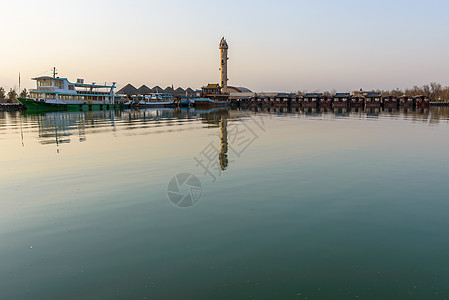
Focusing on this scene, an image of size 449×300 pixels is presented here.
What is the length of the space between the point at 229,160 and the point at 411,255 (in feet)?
36.1

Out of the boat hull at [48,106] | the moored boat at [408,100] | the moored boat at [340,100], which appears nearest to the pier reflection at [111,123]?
the boat hull at [48,106]

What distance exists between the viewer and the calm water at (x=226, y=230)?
17.7 feet

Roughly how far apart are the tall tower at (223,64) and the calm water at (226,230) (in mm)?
120501

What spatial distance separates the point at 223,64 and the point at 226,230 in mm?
133491

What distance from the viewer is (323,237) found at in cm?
723

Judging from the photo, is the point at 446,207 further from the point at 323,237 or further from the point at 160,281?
the point at 160,281

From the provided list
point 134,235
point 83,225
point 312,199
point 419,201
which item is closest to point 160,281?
point 134,235

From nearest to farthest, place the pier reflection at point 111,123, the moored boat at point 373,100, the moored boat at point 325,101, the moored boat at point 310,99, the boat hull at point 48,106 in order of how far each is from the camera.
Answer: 1. the pier reflection at point 111,123
2. the boat hull at point 48,106
3. the moored boat at point 373,100
4. the moored boat at point 325,101
5. the moored boat at point 310,99

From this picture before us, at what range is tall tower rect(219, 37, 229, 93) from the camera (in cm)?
13250

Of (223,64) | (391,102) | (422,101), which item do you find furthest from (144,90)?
(422,101)

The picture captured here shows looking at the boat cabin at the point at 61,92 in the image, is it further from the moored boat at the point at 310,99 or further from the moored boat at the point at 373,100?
the moored boat at the point at 373,100

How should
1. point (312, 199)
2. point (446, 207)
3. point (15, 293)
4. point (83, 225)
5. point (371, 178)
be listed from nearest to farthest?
point (15, 293) < point (83, 225) < point (446, 207) < point (312, 199) < point (371, 178)

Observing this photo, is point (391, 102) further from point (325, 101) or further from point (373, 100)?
point (325, 101)

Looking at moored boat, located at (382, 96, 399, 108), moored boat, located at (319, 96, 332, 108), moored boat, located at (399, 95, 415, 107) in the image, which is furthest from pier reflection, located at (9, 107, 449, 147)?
moored boat, located at (319, 96, 332, 108)
